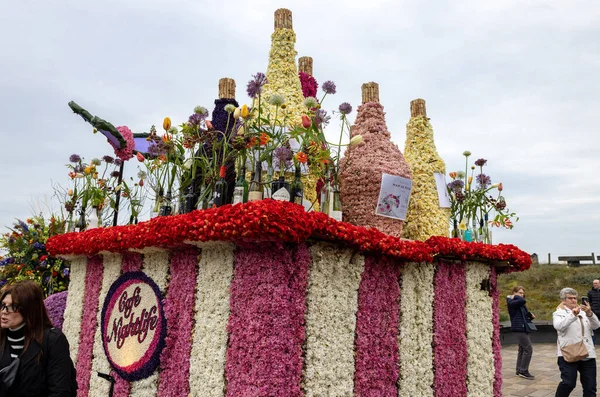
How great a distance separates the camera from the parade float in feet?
9.99

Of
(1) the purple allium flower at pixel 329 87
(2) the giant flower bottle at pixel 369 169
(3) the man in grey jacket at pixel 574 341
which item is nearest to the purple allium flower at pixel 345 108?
(1) the purple allium flower at pixel 329 87

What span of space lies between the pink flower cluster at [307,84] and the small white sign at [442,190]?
5.65 ft

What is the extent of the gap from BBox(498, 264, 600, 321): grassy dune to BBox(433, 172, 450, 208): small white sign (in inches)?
530

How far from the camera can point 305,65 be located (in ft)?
19.0

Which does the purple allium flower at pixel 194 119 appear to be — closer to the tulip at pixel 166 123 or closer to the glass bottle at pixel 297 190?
the tulip at pixel 166 123

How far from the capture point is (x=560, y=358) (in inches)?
213

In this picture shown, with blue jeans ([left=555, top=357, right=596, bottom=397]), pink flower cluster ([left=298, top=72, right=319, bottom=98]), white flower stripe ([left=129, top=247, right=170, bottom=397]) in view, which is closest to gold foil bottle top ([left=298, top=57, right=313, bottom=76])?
pink flower cluster ([left=298, top=72, right=319, bottom=98])

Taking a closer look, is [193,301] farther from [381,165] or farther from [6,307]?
[381,165]

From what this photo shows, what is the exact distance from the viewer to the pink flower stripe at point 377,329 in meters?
3.47

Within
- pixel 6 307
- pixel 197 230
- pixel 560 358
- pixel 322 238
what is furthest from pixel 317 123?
pixel 560 358

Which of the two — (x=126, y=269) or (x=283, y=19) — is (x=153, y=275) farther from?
(x=283, y=19)

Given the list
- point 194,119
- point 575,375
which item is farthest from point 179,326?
point 575,375

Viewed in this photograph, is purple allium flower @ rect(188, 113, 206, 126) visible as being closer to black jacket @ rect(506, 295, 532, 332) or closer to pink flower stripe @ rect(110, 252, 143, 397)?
pink flower stripe @ rect(110, 252, 143, 397)

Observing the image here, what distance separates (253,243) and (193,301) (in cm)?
76
